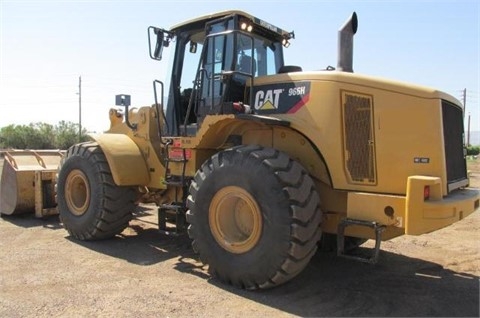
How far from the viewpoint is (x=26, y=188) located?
866 cm

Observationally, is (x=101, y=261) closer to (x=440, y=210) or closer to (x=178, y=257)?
(x=178, y=257)

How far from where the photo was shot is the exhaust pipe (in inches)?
206

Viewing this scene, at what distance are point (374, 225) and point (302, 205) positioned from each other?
71cm

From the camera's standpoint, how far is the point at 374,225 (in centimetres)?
438

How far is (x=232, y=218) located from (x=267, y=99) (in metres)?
1.41

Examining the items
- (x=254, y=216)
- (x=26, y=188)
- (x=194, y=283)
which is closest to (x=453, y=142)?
(x=254, y=216)

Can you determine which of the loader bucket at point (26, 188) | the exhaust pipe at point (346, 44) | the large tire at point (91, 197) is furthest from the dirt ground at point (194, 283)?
the exhaust pipe at point (346, 44)

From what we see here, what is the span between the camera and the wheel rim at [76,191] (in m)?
7.26

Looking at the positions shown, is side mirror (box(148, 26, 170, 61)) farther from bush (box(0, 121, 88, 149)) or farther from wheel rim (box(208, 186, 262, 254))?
bush (box(0, 121, 88, 149))

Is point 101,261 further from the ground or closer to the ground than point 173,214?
closer to the ground

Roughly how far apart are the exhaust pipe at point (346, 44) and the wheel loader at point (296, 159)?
1 centimetres

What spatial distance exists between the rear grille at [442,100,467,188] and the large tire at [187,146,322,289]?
4.90ft

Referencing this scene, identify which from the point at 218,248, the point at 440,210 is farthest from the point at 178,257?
the point at 440,210

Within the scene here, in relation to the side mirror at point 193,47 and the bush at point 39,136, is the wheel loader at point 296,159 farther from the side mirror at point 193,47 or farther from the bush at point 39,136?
the bush at point 39,136
